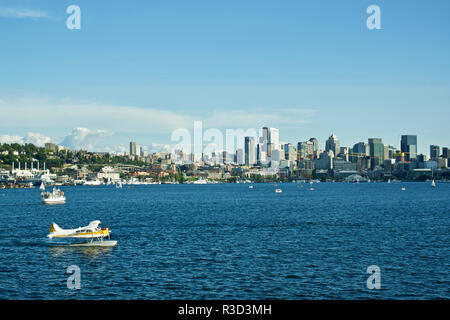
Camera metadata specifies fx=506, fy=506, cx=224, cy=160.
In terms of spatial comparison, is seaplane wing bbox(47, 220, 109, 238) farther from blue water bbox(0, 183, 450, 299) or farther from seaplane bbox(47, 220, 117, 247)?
blue water bbox(0, 183, 450, 299)

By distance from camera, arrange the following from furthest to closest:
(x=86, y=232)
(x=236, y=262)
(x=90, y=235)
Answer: (x=86, y=232), (x=90, y=235), (x=236, y=262)

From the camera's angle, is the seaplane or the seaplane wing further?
the seaplane wing

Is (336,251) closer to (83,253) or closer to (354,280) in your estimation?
(354,280)

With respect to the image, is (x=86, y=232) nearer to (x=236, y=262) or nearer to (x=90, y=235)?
(x=90, y=235)

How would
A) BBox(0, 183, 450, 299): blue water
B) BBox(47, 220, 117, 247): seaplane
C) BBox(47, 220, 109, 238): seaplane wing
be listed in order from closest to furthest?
BBox(0, 183, 450, 299): blue water
BBox(47, 220, 117, 247): seaplane
BBox(47, 220, 109, 238): seaplane wing

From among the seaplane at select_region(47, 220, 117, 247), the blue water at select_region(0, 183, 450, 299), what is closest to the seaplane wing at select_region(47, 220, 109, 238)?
the seaplane at select_region(47, 220, 117, 247)

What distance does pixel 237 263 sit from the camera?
4628cm

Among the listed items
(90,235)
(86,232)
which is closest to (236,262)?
(90,235)

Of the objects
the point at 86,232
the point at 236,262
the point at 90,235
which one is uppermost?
the point at 86,232

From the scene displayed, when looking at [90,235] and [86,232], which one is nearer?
[90,235]

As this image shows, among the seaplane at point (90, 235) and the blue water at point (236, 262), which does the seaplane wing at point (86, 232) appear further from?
the blue water at point (236, 262)
